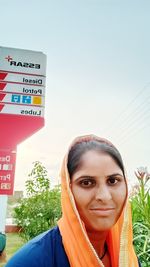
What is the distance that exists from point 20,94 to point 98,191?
3.23 metres

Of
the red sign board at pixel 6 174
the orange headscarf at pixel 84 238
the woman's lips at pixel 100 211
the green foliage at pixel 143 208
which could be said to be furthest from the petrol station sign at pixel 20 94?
the woman's lips at pixel 100 211

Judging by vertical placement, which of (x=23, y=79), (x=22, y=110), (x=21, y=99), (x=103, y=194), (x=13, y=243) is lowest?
(x=13, y=243)

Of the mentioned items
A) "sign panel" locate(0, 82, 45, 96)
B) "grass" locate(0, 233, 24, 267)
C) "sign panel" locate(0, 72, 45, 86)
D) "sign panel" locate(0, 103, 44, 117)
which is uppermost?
"sign panel" locate(0, 72, 45, 86)

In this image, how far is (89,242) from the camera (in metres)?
0.83

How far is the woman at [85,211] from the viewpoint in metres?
0.81

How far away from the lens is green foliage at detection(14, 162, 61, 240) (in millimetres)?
5176

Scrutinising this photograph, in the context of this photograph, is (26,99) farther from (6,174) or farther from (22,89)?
(6,174)

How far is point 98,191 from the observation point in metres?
0.80

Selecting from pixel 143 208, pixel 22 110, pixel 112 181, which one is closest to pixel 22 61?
pixel 22 110

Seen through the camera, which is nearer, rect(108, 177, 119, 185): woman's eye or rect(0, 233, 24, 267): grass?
rect(108, 177, 119, 185): woman's eye

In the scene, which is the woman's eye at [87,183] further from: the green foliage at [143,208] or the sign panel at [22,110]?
the sign panel at [22,110]

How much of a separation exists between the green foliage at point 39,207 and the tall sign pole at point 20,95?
1917 mm

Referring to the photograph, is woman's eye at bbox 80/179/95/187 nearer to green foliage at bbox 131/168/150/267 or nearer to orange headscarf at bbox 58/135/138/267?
orange headscarf at bbox 58/135/138/267

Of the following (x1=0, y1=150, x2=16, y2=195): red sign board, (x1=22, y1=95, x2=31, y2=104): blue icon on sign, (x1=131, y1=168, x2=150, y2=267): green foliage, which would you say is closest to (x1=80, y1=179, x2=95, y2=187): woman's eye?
(x1=131, y1=168, x2=150, y2=267): green foliage
